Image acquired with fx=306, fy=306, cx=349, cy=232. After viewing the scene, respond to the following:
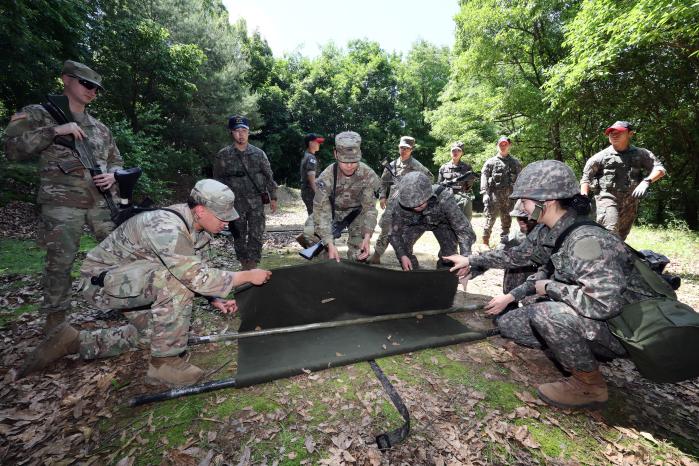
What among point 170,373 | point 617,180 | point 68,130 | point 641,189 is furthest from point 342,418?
point 617,180

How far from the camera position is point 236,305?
315cm

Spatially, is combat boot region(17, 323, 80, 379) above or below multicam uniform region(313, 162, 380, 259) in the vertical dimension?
below

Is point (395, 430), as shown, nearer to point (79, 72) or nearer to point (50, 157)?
point (50, 157)

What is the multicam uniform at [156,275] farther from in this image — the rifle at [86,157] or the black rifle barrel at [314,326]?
the rifle at [86,157]

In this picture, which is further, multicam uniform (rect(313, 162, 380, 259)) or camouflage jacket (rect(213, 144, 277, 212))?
camouflage jacket (rect(213, 144, 277, 212))

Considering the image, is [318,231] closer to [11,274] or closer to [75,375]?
[75,375]

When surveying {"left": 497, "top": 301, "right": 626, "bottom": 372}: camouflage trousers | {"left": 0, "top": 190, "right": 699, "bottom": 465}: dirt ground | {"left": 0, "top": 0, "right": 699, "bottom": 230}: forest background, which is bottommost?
{"left": 0, "top": 190, "right": 699, "bottom": 465}: dirt ground

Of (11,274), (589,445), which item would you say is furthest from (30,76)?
(589,445)

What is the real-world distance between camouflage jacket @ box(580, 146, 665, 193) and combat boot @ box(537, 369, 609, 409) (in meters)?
4.34

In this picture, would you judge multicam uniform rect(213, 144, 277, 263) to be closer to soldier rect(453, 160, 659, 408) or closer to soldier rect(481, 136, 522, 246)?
soldier rect(453, 160, 659, 408)

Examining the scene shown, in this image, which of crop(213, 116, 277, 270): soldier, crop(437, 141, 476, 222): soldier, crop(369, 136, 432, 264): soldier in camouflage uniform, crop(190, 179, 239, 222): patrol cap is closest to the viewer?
crop(190, 179, 239, 222): patrol cap

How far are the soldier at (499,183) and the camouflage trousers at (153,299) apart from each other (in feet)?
24.2

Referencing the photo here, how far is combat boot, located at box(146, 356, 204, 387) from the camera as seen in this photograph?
2561 millimetres

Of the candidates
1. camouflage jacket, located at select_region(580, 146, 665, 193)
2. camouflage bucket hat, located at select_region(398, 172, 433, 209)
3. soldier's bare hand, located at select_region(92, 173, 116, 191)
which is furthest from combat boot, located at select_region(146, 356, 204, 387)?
camouflage jacket, located at select_region(580, 146, 665, 193)
